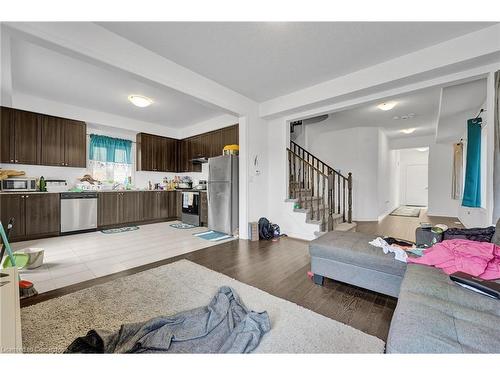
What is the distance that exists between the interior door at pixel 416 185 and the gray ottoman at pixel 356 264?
10.2 m

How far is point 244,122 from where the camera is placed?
13.0 feet

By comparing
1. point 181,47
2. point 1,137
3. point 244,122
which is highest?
point 181,47

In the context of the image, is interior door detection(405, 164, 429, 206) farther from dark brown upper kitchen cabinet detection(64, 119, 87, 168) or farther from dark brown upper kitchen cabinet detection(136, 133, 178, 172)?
dark brown upper kitchen cabinet detection(64, 119, 87, 168)

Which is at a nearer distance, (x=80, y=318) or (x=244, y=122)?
(x=80, y=318)

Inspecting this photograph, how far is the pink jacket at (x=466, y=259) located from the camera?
1.42 m

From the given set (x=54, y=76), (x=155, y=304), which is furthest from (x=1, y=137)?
(x=155, y=304)

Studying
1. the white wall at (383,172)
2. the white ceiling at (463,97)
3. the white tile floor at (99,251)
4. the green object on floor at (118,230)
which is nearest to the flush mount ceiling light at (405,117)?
the white wall at (383,172)

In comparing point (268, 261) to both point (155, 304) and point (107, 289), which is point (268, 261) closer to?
point (155, 304)

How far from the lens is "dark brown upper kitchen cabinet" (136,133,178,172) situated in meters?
5.61

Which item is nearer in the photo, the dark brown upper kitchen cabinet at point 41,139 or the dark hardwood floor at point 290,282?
the dark hardwood floor at point 290,282

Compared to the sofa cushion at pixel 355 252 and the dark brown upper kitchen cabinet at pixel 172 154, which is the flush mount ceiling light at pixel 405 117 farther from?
the dark brown upper kitchen cabinet at pixel 172 154

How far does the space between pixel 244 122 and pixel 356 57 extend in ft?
6.57
